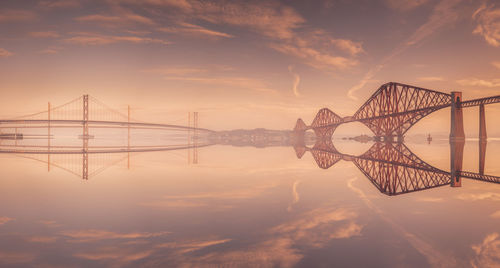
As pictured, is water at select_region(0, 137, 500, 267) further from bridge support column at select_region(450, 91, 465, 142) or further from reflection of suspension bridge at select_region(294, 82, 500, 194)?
bridge support column at select_region(450, 91, 465, 142)

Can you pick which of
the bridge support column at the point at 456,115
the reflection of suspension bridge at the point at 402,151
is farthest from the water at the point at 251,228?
the bridge support column at the point at 456,115

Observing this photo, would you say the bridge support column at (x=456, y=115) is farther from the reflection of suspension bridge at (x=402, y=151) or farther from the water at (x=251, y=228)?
the water at (x=251, y=228)

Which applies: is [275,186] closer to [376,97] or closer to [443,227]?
[443,227]

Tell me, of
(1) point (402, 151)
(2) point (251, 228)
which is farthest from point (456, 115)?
(2) point (251, 228)

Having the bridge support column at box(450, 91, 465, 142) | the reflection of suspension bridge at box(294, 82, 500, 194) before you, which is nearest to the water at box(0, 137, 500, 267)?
the reflection of suspension bridge at box(294, 82, 500, 194)

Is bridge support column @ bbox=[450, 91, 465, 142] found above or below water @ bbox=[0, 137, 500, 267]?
above

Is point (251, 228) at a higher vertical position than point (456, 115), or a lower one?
lower

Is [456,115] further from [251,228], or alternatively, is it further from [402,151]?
[251,228]

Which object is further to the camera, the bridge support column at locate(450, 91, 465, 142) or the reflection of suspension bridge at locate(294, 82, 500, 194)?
the bridge support column at locate(450, 91, 465, 142)

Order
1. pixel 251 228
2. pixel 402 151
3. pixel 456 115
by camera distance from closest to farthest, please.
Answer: pixel 251 228 < pixel 402 151 < pixel 456 115

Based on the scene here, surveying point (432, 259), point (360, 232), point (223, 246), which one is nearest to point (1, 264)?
point (223, 246)
